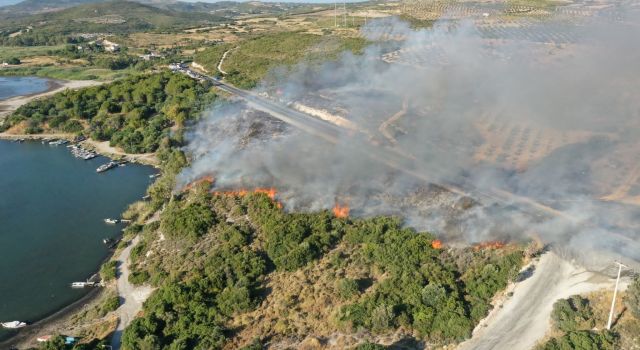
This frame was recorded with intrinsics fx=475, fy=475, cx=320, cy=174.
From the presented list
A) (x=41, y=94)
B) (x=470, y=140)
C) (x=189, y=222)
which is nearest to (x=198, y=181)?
(x=189, y=222)

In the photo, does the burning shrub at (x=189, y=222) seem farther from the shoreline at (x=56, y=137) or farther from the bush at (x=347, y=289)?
the bush at (x=347, y=289)

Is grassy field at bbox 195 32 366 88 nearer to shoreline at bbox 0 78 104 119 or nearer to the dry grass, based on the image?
shoreline at bbox 0 78 104 119

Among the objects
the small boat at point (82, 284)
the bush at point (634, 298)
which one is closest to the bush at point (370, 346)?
the bush at point (634, 298)

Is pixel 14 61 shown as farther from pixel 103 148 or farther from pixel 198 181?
pixel 198 181

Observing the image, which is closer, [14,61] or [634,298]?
[634,298]

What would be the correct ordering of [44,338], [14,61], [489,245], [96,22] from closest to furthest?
[44,338]
[489,245]
[14,61]
[96,22]

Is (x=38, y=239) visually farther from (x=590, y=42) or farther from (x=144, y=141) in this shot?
(x=590, y=42)

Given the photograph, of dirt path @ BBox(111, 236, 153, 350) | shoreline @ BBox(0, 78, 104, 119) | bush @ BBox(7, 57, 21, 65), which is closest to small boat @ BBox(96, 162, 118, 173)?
dirt path @ BBox(111, 236, 153, 350)

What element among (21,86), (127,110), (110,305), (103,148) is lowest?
(110,305)
